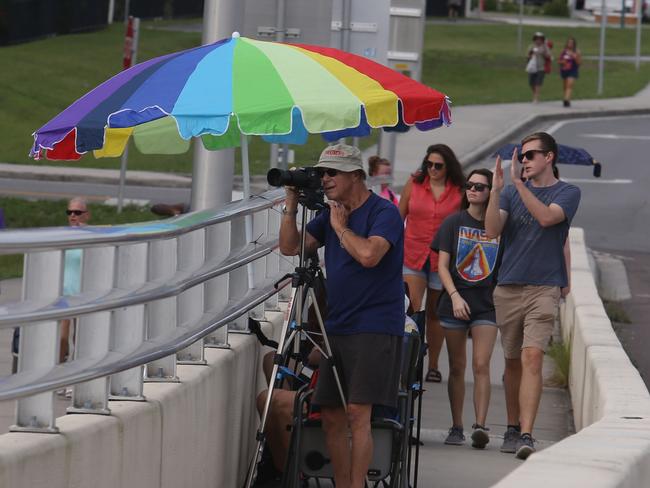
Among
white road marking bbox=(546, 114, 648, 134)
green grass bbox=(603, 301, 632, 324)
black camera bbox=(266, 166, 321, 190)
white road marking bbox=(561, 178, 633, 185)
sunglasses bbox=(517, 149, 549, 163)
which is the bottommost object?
green grass bbox=(603, 301, 632, 324)

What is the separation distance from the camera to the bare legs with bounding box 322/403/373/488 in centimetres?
787

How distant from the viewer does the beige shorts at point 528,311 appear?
9.66 metres

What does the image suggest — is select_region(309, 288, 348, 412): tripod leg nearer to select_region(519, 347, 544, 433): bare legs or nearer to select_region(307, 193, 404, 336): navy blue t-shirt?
select_region(307, 193, 404, 336): navy blue t-shirt

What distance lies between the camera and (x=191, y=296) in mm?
7812

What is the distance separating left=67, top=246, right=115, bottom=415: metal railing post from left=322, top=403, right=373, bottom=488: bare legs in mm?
1704

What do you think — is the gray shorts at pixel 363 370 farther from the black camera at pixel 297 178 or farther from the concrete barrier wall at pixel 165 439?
the black camera at pixel 297 178

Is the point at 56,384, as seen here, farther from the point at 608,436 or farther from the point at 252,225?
the point at 252,225

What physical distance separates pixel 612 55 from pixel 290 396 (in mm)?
51671

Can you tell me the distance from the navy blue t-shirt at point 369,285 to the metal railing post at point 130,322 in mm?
1284

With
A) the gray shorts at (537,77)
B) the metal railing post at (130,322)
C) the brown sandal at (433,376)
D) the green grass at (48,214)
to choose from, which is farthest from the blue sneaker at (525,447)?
the gray shorts at (537,77)

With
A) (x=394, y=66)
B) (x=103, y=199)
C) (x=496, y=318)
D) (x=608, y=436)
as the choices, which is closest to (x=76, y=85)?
(x=103, y=199)

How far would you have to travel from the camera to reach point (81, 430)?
610 centimetres

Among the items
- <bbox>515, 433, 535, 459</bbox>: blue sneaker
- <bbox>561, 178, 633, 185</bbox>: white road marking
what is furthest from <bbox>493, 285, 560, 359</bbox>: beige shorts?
<bbox>561, 178, 633, 185</bbox>: white road marking

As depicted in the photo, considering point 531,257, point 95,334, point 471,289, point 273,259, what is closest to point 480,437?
point 471,289
